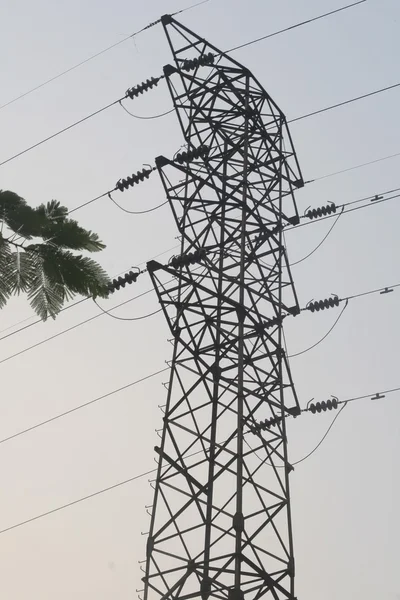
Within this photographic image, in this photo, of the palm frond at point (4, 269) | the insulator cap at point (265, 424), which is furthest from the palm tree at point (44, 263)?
the insulator cap at point (265, 424)

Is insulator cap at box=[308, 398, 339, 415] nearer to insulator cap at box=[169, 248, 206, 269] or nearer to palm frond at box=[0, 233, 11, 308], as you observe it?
insulator cap at box=[169, 248, 206, 269]

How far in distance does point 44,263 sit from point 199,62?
11.0 meters

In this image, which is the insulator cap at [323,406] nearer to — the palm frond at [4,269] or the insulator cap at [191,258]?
the insulator cap at [191,258]

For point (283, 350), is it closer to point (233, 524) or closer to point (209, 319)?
point (209, 319)

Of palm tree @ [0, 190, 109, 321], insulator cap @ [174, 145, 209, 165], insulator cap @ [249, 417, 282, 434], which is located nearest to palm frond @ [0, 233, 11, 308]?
palm tree @ [0, 190, 109, 321]

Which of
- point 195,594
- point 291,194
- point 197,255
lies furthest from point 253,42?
point 195,594

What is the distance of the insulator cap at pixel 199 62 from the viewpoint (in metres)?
16.9

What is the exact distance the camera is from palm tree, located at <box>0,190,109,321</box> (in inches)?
274

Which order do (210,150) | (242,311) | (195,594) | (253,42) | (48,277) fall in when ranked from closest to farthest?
(48,277) → (195,594) → (242,311) → (210,150) → (253,42)

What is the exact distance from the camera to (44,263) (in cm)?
698

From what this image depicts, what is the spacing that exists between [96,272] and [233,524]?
5.37 m

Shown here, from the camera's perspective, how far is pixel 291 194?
17.0 metres

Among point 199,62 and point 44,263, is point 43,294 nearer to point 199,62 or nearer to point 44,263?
point 44,263

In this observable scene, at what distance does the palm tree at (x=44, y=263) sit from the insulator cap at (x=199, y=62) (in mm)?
10520
